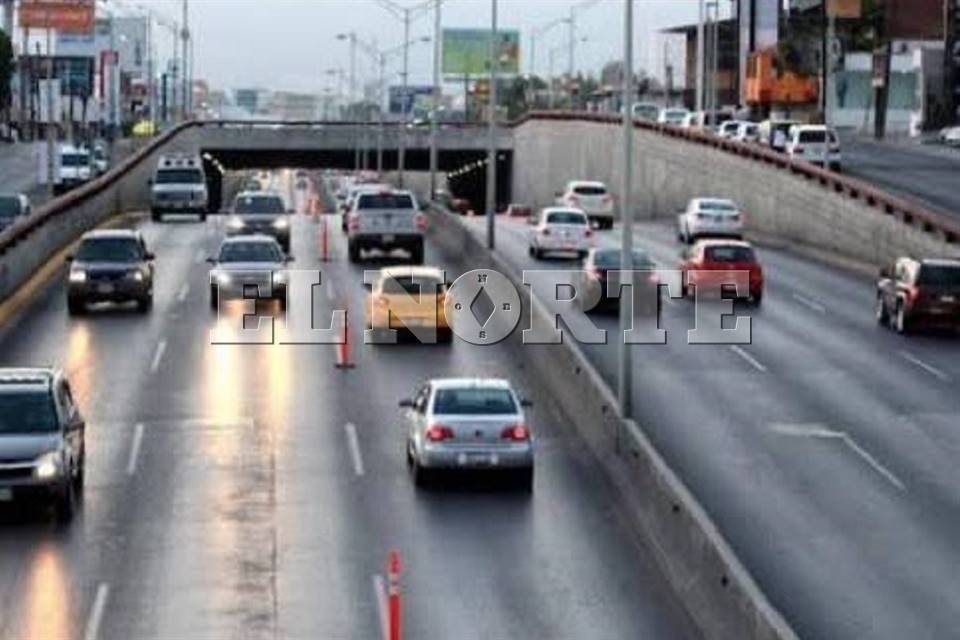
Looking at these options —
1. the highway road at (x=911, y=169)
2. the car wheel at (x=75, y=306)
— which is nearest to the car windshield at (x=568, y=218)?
the highway road at (x=911, y=169)

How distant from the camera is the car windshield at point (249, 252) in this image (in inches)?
2046

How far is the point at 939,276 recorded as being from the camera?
47.2m

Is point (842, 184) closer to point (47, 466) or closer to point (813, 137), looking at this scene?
point (813, 137)

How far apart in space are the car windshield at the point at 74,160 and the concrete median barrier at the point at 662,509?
70545mm

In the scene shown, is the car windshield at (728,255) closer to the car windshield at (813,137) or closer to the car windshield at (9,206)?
the car windshield at (9,206)

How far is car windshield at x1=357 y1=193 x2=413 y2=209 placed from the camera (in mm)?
62562

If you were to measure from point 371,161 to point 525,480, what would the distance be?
126m

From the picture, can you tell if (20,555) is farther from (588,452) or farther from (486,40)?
(486,40)

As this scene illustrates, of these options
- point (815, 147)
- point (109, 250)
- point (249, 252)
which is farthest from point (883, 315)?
point (815, 147)

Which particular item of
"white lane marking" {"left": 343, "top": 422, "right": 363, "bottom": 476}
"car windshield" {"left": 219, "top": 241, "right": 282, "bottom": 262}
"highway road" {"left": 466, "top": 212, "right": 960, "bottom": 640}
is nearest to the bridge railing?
"highway road" {"left": 466, "top": 212, "right": 960, "bottom": 640}

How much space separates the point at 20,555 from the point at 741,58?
152 meters

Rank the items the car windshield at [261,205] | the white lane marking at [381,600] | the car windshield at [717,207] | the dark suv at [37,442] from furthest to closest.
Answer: the car windshield at [717,207]
the car windshield at [261,205]
the dark suv at [37,442]
the white lane marking at [381,600]

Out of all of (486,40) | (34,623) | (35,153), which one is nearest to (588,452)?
(34,623)

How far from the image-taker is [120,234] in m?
51.9
